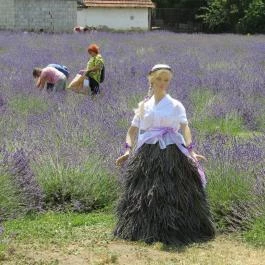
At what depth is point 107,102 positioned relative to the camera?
1025 cm

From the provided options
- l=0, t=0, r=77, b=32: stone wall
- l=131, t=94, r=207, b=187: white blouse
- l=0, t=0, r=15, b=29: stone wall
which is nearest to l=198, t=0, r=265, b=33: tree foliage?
l=0, t=0, r=77, b=32: stone wall

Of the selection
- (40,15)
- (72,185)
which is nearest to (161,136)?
(72,185)

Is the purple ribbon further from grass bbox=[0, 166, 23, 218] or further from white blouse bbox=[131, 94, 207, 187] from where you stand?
grass bbox=[0, 166, 23, 218]

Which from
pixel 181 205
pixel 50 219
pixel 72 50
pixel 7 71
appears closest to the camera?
pixel 181 205

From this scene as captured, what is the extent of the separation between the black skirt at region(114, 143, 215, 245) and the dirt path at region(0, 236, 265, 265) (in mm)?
132

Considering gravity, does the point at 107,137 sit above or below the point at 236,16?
above

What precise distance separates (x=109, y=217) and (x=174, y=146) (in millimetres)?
1080

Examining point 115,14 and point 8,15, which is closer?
point 8,15

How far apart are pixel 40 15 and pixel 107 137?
108 ft

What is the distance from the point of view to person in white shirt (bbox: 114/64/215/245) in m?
4.98

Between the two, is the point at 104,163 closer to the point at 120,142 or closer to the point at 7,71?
the point at 120,142

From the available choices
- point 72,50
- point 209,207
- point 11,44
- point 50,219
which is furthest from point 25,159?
point 11,44

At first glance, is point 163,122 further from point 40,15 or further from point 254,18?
point 254,18

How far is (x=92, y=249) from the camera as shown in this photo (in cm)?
489
